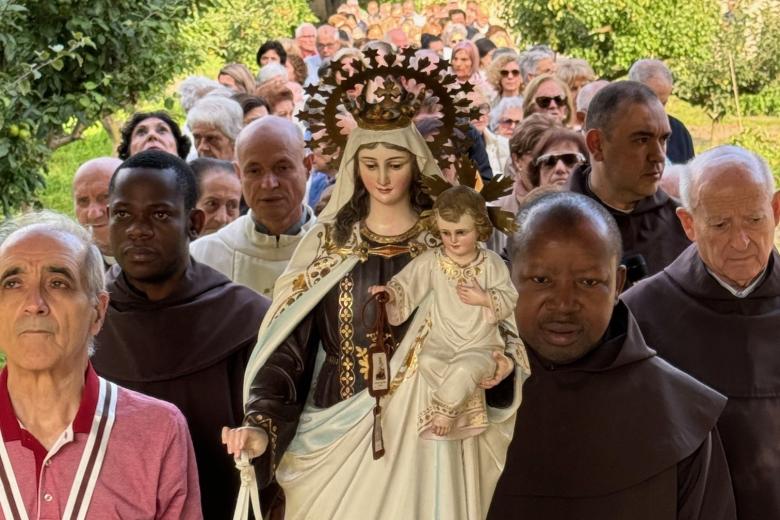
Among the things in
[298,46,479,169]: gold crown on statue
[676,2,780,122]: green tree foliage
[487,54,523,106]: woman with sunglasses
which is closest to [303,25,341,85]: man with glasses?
[487,54,523,106]: woman with sunglasses

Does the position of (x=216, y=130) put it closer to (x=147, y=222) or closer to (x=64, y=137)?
(x=64, y=137)

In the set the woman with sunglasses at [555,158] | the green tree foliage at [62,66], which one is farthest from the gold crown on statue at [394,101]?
the green tree foliage at [62,66]

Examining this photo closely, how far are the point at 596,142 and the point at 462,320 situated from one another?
3292mm

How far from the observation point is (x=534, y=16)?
21.5 meters

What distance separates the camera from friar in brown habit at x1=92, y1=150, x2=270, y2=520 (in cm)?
559

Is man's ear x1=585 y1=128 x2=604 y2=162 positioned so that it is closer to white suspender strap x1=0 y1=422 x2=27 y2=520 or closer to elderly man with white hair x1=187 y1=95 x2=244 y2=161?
elderly man with white hair x1=187 y1=95 x2=244 y2=161

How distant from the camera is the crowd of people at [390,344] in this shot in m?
4.23

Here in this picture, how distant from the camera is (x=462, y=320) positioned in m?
4.18

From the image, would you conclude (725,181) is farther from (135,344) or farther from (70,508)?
(70,508)

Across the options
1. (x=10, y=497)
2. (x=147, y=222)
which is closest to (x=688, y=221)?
(x=147, y=222)

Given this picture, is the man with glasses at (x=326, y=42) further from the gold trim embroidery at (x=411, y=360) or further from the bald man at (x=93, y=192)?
the gold trim embroidery at (x=411, y=360)

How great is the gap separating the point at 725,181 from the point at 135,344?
227 cm

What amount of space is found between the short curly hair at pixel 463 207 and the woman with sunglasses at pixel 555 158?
3.59 meters

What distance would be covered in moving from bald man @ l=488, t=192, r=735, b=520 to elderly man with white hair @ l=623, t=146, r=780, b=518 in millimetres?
460
